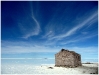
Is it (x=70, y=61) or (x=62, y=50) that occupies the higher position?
(x=62, y=50)

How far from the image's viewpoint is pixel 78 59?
154 feet

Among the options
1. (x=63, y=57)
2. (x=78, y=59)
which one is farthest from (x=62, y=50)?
(x=78, y=59)

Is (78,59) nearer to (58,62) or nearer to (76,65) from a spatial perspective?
(76,65)

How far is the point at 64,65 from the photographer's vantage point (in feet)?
145

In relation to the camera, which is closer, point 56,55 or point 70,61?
point 70,61

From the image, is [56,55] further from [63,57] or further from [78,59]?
[78,59]

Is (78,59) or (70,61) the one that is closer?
(70,61)

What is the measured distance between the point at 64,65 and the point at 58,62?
2.41m

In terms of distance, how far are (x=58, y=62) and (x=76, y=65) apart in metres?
5.10

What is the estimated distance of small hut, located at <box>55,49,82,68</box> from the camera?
4394cm

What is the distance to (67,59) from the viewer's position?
44.5m

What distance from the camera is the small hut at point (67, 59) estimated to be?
144ft

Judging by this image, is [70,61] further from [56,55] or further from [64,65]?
[56,55]

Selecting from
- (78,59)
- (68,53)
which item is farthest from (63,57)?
(78,59)
